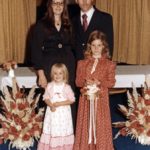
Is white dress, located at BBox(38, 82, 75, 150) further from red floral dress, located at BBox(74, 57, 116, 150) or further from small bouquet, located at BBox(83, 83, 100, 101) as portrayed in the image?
small bouquet, located at BBox(83, 83, 100, 101)

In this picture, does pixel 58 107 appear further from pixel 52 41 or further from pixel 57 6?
pixel 57 6

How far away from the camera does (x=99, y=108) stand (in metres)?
3.95

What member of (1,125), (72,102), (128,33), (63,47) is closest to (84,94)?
(72,102)

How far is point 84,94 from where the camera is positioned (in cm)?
386

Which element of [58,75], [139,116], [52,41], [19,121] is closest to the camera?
[58,75]

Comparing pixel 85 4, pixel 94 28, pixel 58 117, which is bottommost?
pixel 58 117

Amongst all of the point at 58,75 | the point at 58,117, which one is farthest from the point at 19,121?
the point at 58,75

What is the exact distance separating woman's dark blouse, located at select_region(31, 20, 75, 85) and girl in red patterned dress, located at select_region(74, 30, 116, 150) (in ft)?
0.60

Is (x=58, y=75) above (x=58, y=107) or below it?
above

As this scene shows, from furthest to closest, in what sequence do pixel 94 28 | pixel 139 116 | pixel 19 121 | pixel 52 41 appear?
pixel 139 116 → pixel 19 121 → pixel 94 28 → pixel 52 41

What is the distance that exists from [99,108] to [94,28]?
77 cm

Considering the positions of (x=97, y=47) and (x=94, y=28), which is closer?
(x=97, y=47)

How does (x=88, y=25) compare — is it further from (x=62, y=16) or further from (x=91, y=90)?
(x=91, y=90)

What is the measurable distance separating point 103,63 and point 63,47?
0.44m
